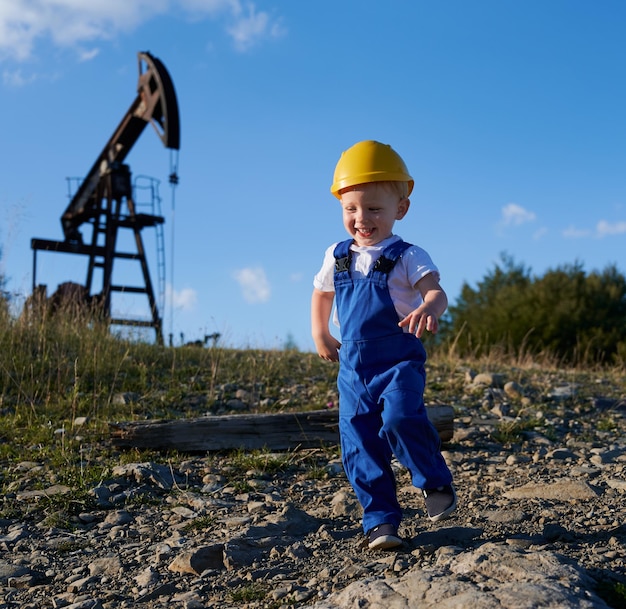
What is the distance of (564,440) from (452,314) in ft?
79.4

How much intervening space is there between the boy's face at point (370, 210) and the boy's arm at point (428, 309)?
1.08ft

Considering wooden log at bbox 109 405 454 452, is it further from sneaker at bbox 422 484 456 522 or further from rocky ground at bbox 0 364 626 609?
sneaker at bbox 422 484 456 522

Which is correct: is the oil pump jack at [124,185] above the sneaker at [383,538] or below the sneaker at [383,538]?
above

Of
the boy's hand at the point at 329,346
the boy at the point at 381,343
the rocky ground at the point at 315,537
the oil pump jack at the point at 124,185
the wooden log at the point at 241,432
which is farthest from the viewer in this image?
the oil pump jack at the point at 124,185

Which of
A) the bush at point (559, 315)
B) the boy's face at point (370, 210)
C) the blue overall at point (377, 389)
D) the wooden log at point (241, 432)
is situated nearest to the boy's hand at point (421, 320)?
the blue overall at point (377, 389)

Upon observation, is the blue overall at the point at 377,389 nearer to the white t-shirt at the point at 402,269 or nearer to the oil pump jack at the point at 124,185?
the white t-shirt at the point at 402,269

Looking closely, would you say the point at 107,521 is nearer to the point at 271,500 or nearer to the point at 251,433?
the point at 271,500

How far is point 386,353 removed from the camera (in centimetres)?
320

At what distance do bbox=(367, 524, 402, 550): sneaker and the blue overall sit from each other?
26 mm

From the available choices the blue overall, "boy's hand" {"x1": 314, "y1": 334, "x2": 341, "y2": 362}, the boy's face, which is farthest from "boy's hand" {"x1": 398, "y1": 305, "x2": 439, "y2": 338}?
"boy's hand" {"x1": 314, "y1": 334, "x2": 341, "y2": 362}

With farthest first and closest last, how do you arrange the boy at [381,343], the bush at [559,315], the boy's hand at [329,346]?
the bush at [559,315], the boy's hand at [329,346], the boy at [381,343]

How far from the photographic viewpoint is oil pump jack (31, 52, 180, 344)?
1841 cm

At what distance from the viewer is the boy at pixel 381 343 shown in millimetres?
3109

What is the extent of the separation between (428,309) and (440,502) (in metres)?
0.85
